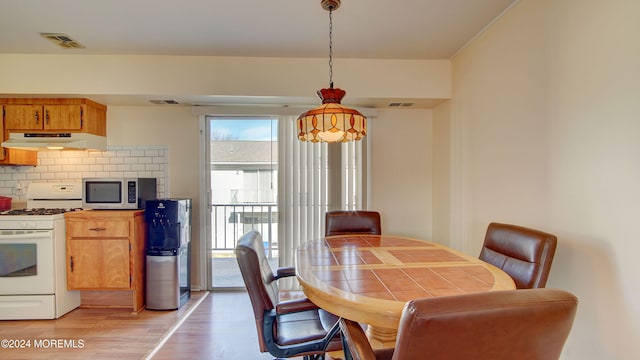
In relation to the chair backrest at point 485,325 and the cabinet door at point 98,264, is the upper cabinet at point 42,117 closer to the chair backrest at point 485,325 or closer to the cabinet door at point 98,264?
the cabinet door at point 98,264

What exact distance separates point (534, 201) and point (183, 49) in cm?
303

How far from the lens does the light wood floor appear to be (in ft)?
7.09

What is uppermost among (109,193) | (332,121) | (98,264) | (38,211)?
(332,121)

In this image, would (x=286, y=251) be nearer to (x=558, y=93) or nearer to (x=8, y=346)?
(x=8, y=346)

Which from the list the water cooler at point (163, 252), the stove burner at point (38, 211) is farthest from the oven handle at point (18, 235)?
the water cooler at point (163, 252)

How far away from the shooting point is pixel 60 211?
286 centimetres

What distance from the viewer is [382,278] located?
1.42 metres

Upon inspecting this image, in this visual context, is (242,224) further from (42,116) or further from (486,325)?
(486,325)

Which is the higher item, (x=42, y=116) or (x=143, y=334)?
(x=42, y=116)

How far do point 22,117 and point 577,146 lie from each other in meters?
4.42

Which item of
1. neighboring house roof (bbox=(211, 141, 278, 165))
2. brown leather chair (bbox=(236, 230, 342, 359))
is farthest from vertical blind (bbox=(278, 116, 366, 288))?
brown leather chair (bbox=(236, 230, 342, 359))

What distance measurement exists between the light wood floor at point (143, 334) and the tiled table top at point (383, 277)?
1028mm

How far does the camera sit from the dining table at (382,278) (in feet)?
3.84

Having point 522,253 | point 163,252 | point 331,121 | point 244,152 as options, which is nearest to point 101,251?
point 163,252
